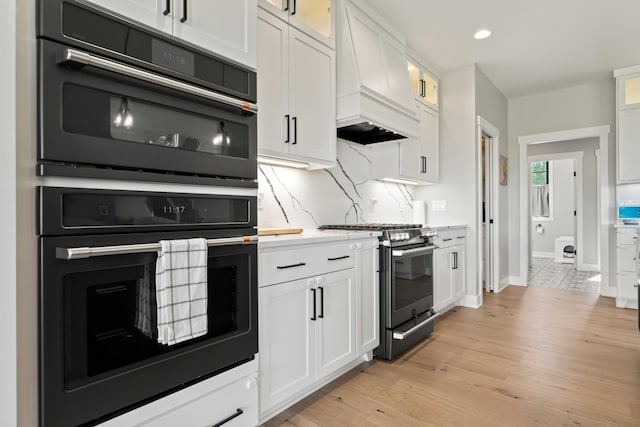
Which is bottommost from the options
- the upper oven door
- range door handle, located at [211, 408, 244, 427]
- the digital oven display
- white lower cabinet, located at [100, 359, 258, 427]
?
range door handle, located at [211, 408, 244, 427]

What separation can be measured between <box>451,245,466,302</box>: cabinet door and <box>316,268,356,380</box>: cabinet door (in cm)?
188

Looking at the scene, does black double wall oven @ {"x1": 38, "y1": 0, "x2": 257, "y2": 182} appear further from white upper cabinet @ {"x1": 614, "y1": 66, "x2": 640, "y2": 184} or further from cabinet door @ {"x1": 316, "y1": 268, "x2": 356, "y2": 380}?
white upper cabinet @ {"x1": 614, "y1": 66, "x2": 640, "y2": 184}

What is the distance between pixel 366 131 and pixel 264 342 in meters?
2.04

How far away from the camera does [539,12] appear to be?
9.78ft

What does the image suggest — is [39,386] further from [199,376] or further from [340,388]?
[340,388]

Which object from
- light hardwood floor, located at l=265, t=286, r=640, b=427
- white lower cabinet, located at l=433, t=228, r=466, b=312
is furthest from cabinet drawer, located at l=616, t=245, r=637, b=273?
white lower cabinet, located at l=433, t=228, r=466, b=312

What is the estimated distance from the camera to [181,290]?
120 centimetres

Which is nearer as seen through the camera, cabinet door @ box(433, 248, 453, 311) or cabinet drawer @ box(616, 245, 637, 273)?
cabinet door @ box(433, 248, 453, 311)

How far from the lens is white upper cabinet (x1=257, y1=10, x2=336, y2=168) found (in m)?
2.02

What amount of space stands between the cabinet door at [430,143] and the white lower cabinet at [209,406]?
2.95 metres

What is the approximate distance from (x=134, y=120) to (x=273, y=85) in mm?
1057

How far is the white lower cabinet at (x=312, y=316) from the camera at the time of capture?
1.67 meters

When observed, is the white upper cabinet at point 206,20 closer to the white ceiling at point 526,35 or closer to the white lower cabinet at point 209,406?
the white lower cabinet at point 209,406

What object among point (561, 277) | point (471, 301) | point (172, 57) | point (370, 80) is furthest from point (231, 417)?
point (561, 277)
